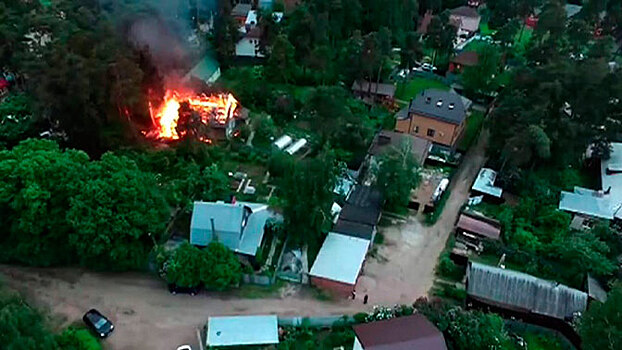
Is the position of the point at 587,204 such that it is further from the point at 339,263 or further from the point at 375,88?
the point at 375,88

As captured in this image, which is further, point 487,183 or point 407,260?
point 487,183

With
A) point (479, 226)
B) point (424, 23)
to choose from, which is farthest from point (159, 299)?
point (424, 23)

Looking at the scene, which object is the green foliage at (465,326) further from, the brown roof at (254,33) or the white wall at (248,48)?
the brown roof at (254,33)

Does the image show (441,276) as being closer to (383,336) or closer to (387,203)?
(387,203)

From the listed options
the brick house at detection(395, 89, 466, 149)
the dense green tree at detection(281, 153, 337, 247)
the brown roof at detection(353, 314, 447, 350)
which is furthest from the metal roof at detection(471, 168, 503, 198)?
the brown roof at detection(353, 314, 447, 350)

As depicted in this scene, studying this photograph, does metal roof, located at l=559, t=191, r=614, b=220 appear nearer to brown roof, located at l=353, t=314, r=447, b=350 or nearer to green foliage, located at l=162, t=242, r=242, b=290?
brown roof, located at l=353, t=314, r=447, b=350

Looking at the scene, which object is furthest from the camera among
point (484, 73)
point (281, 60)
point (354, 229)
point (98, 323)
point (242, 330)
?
point (484, 73)

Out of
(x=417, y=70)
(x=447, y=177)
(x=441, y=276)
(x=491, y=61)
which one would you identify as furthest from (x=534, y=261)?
(x=417, y=70)
